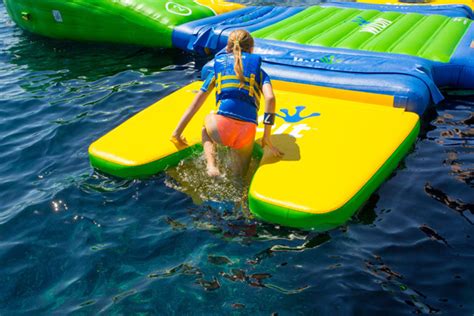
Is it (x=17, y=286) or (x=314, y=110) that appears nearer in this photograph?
(x=17, y=286)

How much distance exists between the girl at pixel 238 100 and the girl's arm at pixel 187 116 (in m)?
0.02

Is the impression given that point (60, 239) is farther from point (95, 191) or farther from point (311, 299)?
point (311, 299)

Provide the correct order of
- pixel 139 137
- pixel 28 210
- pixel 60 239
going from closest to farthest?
pixel 60 239, pixel 28 210, pixel 139 137

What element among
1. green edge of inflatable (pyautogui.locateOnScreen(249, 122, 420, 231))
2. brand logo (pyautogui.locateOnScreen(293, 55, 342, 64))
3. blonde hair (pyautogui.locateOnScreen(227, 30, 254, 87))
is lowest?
green edge of inflatable (pyautogui.locateOnScreen(249, 122, 420, 231))

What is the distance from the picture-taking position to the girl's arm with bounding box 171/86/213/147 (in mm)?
4434

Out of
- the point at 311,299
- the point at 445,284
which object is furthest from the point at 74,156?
the point at 445,284

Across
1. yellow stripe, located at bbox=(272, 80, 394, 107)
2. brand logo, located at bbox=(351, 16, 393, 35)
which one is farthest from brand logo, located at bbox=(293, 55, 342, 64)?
brand logo, located at bbox=(351, 16, 393, 35)

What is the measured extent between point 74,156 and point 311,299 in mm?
3109

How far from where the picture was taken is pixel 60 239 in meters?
3.96

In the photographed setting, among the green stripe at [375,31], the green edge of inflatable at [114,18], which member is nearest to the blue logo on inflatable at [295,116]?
the green stripe at [375,31]

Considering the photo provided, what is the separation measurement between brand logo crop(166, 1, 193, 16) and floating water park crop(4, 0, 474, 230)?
2 cm

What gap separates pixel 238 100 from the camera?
4262mm

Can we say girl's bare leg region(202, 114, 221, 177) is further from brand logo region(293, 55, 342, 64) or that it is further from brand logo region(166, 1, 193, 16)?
brand logo region(166, 1, 193, 16)

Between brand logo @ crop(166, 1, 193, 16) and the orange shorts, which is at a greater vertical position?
brand logo @ crop(166, 1, 193, 16)
